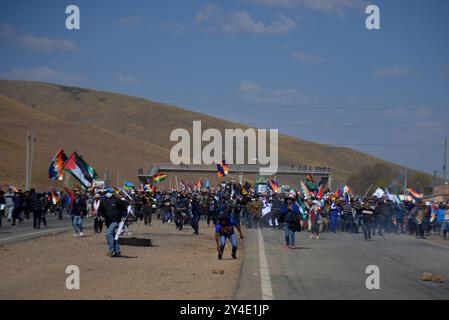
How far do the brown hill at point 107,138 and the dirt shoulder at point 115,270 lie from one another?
55.8 meters

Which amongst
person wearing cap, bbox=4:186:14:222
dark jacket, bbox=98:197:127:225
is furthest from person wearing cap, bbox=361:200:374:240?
person wearing cap, bbox=4:186:14:222

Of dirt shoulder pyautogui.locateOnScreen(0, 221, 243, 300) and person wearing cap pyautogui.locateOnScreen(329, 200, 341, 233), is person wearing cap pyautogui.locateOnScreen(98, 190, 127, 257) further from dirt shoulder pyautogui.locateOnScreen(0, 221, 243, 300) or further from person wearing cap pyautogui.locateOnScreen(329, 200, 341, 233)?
person wearing cap pyautogui.locateOnScreen(329, 200, 341, 233)

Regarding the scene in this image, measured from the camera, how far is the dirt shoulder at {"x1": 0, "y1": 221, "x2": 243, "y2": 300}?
13.8 m

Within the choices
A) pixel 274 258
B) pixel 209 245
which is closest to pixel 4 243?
pixel 209 245

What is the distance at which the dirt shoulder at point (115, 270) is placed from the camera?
543 inches

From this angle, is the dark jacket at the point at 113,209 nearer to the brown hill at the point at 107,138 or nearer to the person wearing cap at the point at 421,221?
the person wearing cap at the point at 421,221

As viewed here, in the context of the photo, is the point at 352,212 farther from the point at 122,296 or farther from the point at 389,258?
the point at 122,296

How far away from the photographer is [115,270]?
1750cm

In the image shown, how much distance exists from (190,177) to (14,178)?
4239 cm

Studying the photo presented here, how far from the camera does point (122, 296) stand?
43.7ft

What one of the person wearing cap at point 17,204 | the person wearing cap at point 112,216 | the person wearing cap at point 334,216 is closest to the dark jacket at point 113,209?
the person wearing cap at point 112,216

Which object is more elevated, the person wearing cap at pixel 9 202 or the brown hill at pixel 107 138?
the brown hill at pixel 107 138

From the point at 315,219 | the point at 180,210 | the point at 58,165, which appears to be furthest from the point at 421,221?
the point at 58,165

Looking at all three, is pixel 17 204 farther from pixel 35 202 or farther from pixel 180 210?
pixel 180 210
